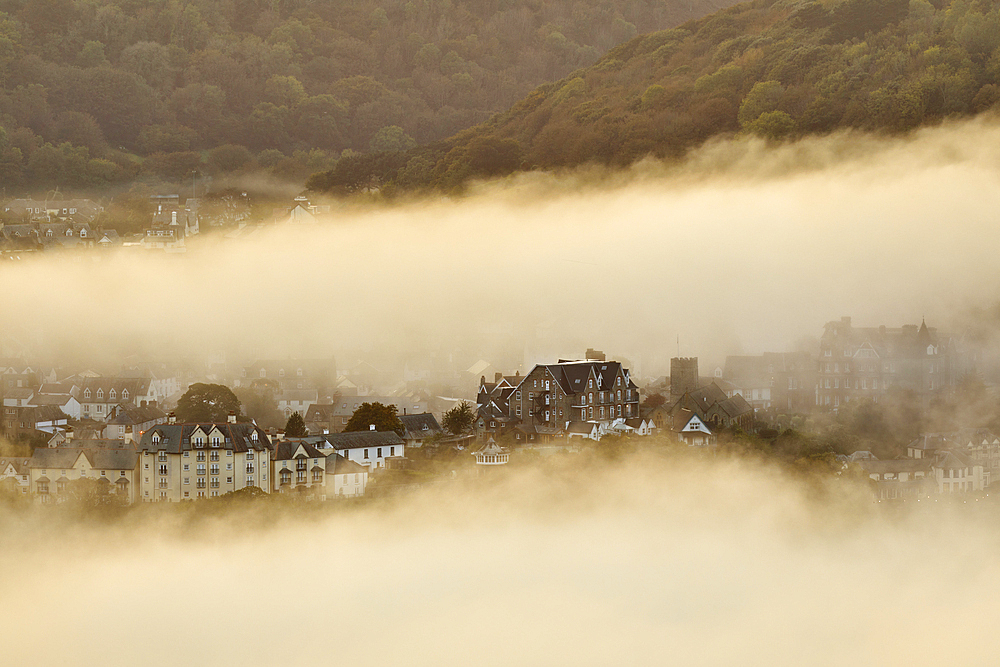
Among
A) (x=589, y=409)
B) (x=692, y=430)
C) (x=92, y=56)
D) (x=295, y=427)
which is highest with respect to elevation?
(x=92, y=56)

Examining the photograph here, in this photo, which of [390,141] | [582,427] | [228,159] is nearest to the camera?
[582,427]

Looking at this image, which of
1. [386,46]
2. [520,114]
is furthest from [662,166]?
[386,46]

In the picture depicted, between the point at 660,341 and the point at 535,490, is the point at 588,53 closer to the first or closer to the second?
the point at 660,341

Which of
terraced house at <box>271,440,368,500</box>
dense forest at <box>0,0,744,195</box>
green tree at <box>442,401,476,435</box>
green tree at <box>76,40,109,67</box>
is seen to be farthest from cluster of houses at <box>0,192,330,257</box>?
terraced house at <box>271,440,368,500</box>

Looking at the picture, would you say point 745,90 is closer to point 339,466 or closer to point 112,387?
point 339,466

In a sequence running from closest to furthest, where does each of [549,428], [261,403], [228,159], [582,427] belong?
[582,427] < [549,428] < [261,403] < [228,159]

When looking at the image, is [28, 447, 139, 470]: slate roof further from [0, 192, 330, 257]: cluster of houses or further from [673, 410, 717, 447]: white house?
[0, 192, 330, 257]: cluster of houses

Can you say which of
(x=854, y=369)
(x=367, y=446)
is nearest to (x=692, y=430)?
(x=854, y=369)
